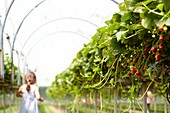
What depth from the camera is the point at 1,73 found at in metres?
8.67

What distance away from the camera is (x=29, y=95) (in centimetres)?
739

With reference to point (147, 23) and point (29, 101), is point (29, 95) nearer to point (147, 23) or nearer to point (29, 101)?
point (29, 101)

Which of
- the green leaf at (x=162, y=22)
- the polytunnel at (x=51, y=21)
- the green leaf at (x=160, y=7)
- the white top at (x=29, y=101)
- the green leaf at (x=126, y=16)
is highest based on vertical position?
the polytunnel at (x=51, y=21)

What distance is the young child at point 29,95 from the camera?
7.28 metres

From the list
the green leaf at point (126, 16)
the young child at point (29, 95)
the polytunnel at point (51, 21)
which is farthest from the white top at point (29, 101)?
the polytunnel at point (51, 21)

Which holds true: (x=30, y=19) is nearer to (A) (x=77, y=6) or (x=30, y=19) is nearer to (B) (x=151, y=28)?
(A) (x=77, y=6)

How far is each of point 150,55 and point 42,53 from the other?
93.9ft

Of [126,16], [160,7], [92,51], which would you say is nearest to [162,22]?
[160,7]

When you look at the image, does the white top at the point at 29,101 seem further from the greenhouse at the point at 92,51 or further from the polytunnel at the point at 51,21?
the polytunnel at the point at 51,21

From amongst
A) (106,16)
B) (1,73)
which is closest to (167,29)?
(1,73)

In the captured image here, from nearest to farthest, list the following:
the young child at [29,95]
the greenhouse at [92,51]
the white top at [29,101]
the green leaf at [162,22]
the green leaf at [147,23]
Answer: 1. the green leaf at [162,22]
2. the green leaf at [147,23]
3. the greenhouse at [92,51]
4. the young child at [29,95]
5. the white top at [29,101]

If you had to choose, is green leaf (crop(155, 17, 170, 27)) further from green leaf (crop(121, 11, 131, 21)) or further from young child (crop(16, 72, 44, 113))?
young child (crop(16, 72, 44, 113))

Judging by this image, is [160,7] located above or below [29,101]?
above

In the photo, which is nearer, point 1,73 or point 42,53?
point 1,73
